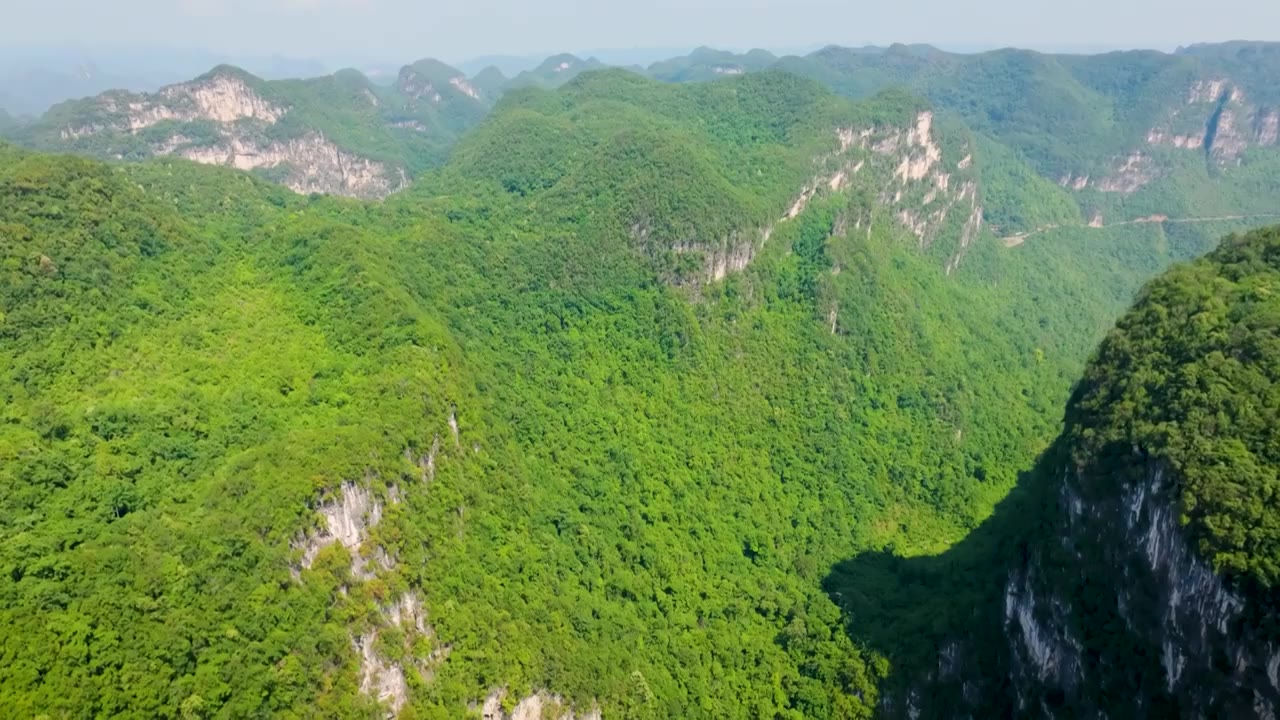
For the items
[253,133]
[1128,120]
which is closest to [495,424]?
[253,133]

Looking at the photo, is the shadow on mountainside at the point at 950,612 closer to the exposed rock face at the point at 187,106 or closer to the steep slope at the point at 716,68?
the exposed rock face at the point at 187,106

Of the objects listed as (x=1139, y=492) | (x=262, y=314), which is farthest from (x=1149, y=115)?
(x=262, y=314)

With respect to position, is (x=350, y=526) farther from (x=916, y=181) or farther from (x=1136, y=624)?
(x=916, y=181)

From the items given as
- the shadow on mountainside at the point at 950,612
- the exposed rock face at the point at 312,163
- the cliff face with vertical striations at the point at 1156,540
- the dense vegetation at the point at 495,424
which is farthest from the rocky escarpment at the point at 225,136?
the cliff face with vertical striations at the point at 1156,540

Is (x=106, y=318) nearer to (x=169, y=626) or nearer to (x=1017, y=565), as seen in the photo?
(x=169, y=626)

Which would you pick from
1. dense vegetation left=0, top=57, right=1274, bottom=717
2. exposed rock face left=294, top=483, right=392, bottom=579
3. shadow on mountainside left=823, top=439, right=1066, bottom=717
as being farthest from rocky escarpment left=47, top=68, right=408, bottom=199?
shadow on mountainside left=823, top=439, right=1066, bottom=717

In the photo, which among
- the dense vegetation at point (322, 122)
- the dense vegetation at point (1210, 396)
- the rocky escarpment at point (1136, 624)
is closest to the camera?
the rocky escarpment at point (1136, 624)
